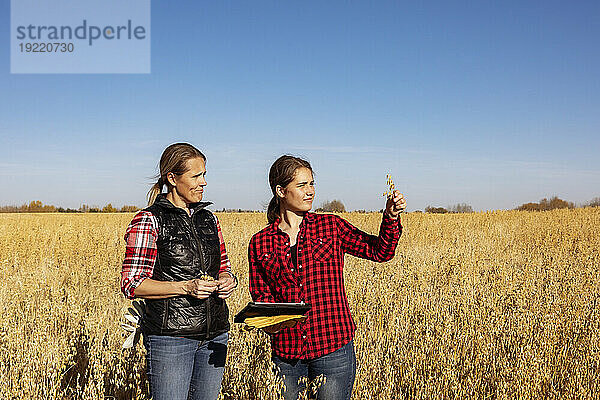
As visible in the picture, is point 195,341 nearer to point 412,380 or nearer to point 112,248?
point 412,380

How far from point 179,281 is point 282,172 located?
74 cm

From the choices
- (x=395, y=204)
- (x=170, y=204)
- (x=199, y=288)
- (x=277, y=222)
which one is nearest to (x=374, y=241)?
(x=395, y=204)

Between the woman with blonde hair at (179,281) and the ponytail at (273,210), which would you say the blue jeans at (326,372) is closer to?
the woman with blonde hair at (179,281)

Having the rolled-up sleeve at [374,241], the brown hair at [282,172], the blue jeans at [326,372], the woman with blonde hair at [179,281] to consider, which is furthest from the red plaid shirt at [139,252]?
the rolled-up sleeve at [374,241]

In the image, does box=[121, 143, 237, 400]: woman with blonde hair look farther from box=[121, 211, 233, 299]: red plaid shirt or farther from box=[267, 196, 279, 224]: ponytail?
box=[267, 196, 279, 224]: ponytail

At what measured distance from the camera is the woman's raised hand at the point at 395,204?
7.29 feet

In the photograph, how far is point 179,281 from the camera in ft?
6.84

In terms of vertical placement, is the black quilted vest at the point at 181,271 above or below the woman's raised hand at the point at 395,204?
below

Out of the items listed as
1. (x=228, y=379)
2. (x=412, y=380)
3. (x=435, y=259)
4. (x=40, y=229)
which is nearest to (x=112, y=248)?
(x=40, y=229)

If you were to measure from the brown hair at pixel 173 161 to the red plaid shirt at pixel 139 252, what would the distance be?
222mm

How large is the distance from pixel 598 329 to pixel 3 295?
6582mm

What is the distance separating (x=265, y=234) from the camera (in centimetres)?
237

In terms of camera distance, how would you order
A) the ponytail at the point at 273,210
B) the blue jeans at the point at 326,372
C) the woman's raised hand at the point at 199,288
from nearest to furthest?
the woman's raised hand at the point at 199,288 → the blue jeans at the point at 326,372 → the ponytail at the point at 273,210

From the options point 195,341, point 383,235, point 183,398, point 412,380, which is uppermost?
point 383,235
